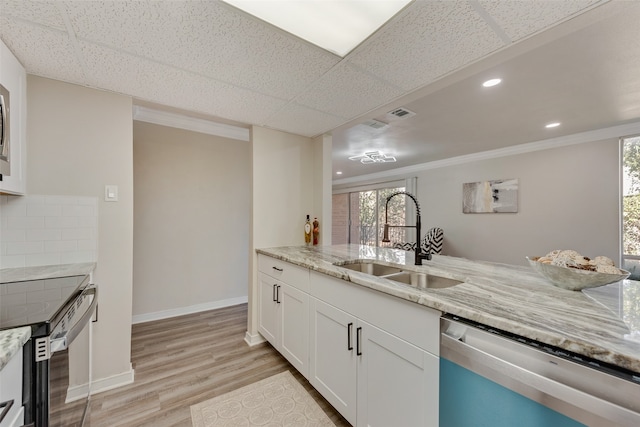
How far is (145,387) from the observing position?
1779 millimetres

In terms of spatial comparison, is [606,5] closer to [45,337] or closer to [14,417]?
[45,337]

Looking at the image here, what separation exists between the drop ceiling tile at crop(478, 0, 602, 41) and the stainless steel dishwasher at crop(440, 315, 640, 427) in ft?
4.42

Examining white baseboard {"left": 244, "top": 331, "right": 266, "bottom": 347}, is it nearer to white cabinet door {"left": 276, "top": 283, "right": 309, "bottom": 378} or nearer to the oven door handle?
white cabinet door {"left": 276, "top": 283, "right": 309, "bottom": 378}

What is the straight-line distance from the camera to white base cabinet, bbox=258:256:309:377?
176 cm

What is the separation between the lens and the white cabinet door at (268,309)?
2.11m

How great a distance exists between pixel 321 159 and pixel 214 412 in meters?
2.34

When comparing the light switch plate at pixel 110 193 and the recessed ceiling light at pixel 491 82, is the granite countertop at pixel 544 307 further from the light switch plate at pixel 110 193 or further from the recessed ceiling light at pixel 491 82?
the light switch plate at pixel 110 193

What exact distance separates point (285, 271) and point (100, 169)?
5.08 feet

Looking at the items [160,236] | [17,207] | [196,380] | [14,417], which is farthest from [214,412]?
[160,236]

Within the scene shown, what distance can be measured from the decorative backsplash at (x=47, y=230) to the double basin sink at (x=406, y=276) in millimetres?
1840

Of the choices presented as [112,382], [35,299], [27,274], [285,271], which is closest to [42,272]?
[27,274]

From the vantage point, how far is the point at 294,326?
1.86m

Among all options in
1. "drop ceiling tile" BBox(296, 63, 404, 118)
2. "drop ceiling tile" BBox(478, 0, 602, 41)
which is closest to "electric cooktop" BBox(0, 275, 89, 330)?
"drop ceiling tile" BBox(296, 63, 404, 118)

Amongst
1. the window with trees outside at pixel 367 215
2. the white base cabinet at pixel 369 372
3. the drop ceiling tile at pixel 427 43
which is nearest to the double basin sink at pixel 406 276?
the white base cabinet at pixel 369 372
